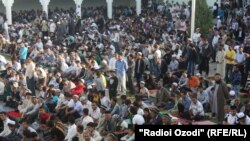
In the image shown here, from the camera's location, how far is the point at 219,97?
1212cm

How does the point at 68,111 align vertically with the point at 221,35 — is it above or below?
below

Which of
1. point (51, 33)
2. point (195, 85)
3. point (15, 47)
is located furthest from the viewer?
point (51, 33)

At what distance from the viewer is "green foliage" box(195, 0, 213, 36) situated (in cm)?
2202

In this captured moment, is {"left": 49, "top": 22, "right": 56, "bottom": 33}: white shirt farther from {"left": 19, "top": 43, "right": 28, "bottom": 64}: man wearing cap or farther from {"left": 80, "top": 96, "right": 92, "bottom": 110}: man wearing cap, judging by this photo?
{"left": 80, "top": 96, "right": 92, "bottom": 110}: man wearing cap

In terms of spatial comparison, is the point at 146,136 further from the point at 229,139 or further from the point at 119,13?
the point at 119,13

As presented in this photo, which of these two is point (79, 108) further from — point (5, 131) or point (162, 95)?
point (162, 95)

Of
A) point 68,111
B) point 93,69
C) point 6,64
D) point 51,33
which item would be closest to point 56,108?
point 68,111

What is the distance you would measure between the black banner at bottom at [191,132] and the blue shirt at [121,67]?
7711 millimetres

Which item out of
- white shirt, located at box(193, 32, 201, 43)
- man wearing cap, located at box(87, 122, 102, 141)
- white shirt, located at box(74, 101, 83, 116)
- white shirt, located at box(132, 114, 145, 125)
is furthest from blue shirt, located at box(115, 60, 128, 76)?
man wearing cap, located at box(87, 122, 102, 141)

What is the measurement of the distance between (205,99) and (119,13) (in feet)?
63.9

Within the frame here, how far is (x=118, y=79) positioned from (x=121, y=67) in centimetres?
43

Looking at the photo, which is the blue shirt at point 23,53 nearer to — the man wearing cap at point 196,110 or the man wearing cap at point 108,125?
the man wearing cap at point 108,125

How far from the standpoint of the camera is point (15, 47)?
20906mm

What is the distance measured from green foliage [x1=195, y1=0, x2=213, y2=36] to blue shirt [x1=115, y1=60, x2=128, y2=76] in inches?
290
